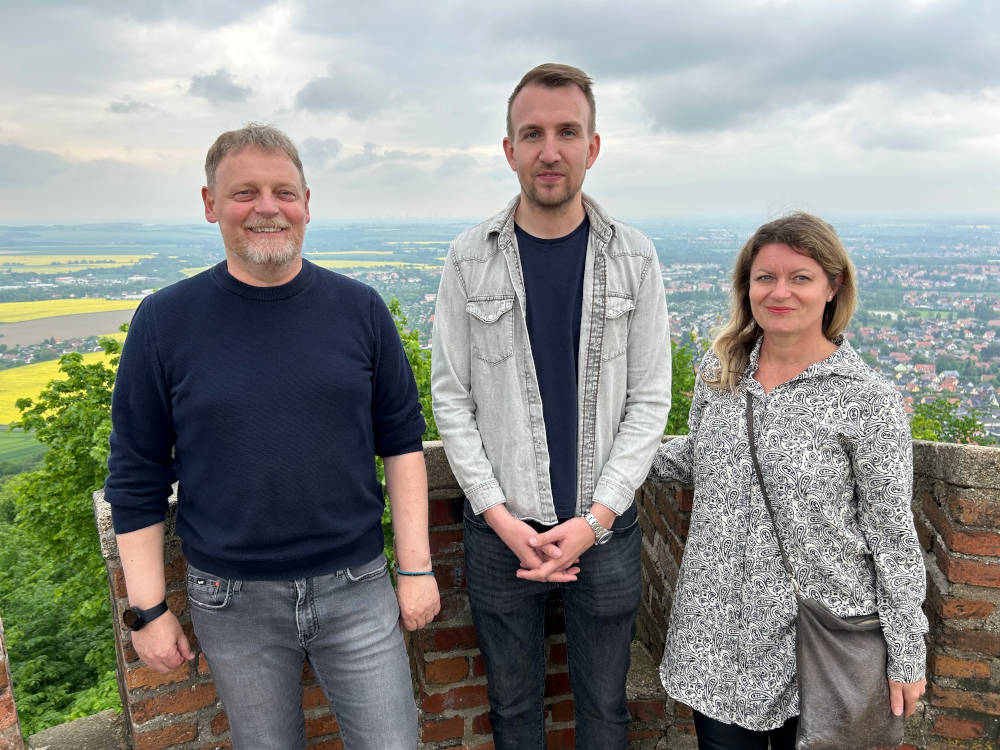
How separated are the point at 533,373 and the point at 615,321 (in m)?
0.28

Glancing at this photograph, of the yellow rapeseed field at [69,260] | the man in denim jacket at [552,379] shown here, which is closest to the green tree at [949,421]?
the man in denim jacket at [552,379]

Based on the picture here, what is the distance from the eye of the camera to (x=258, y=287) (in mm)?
1725

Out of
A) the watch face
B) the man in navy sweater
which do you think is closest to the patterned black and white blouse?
the man in navy sweater

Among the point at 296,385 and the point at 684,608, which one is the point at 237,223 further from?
the point at 684,608

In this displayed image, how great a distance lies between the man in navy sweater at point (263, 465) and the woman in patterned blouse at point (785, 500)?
2.91 ft

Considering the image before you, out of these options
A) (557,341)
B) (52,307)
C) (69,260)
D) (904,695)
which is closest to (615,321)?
(557,341)

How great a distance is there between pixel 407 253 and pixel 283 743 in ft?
137

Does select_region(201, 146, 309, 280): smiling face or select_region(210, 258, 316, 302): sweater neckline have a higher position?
select_region(201, 146, 309, 280): smiling face

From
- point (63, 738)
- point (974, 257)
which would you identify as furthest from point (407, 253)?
point (63, 738)

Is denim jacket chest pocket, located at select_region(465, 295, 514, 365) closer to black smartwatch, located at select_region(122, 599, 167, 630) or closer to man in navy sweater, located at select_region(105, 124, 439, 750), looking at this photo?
man in navy sweater, located at select_region(105, 124, 439, 750)

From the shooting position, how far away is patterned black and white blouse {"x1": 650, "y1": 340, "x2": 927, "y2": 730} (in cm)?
164

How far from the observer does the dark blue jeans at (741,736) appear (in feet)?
6.20

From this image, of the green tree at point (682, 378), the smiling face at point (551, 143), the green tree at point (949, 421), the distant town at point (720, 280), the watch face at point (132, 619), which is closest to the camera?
the watch face at point (132, 619)

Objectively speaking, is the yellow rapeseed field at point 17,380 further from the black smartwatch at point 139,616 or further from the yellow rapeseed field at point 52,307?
the black smartwatch at point 139,616
